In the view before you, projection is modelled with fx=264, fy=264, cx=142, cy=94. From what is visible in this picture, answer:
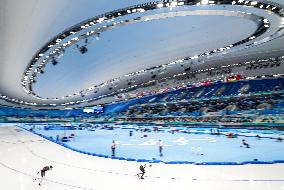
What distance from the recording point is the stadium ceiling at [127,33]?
38.1 ft

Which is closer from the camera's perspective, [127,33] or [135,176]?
[135,176]

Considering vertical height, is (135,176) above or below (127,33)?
below

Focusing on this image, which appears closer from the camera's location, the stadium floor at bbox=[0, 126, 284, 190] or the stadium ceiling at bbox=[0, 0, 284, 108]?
the stadium floor at bbox=[0, 126, 284, 190]

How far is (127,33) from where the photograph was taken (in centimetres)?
1622

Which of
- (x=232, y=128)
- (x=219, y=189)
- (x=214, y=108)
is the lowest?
(x=219, y=189)

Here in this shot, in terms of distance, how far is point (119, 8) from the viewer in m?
12.0

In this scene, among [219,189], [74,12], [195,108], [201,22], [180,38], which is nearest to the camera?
[219,189]

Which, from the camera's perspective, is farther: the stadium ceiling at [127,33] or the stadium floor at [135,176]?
the stadium ceiling at [127,33]

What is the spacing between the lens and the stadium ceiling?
11.6m

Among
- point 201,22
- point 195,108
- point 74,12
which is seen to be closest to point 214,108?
point 195,108

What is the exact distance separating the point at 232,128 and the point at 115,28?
17.7 m

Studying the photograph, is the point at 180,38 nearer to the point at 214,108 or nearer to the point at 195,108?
the point at 214,108

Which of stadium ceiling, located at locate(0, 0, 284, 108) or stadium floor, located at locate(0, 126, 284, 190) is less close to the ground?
stadium ceiling, located at locate(0, 0, 284, 108)

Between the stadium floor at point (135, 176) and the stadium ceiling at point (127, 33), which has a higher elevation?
the stadium ceiling at point (127, 33)
